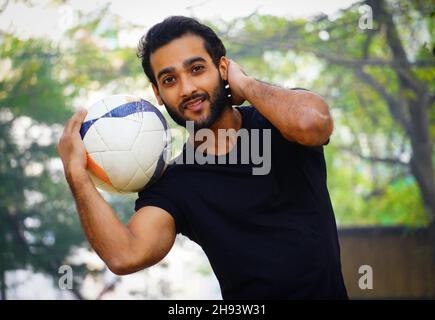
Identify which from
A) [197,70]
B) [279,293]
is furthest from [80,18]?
[279,293]

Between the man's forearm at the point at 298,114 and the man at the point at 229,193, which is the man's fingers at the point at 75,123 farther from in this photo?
the man's forearm at the point at 298,114

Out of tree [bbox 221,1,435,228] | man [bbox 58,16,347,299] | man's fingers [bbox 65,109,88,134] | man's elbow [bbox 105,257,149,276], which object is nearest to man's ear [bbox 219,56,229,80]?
man [bbox 58,16,347,299]

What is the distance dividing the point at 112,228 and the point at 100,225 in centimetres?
5

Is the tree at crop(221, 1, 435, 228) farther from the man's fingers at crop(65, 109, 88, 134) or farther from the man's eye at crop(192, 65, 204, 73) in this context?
the man's fingers at crop(65, 109, 88, 134)

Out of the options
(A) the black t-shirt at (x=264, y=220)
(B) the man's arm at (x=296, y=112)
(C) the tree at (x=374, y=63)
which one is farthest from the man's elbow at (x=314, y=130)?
(C) the tree at (x=374, y=63)

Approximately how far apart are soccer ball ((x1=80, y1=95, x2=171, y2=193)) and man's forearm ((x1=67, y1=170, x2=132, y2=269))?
0.21 m

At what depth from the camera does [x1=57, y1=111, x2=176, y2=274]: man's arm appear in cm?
216

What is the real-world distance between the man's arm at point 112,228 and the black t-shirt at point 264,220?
10cm

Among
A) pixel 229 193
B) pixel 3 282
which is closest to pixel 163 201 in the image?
pixel 229 193

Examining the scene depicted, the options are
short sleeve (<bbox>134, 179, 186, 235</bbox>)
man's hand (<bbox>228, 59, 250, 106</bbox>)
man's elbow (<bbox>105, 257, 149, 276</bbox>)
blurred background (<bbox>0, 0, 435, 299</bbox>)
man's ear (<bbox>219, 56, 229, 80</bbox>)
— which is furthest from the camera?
blurred background (<bbox>0, 0, 435, 299</bbox>)

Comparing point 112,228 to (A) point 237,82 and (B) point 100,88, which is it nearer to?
(A) point 237,82

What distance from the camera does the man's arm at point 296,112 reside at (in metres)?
2.20

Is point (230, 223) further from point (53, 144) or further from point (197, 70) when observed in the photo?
point (53, 144)
